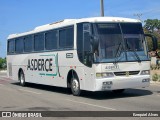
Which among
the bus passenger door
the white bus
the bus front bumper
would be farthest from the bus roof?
the bus front bumper

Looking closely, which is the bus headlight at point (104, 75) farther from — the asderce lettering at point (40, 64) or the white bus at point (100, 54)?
the asderce lettering at point (40, 64)

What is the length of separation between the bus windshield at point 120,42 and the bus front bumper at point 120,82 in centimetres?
72

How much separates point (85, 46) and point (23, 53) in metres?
8.44

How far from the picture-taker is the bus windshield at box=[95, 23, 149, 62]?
15.6 meters

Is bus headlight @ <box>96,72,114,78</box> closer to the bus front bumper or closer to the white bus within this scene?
the white bus

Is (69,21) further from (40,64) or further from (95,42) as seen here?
(40,64)

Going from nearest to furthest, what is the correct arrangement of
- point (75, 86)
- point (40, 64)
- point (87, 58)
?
1. point (87, 58)
2. point (75, 86)
3. point (40, 64)

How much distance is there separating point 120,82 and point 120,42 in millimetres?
1573

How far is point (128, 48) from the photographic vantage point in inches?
631

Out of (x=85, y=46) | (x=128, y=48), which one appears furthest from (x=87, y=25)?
(x=128, y=48)

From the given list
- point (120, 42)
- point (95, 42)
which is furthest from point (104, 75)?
point (120, 42)

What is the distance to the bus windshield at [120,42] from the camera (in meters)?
15.6

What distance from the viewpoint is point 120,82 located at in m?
15.7

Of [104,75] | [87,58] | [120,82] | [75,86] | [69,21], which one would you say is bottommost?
[75,86]
